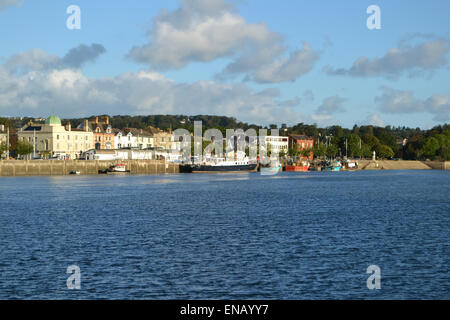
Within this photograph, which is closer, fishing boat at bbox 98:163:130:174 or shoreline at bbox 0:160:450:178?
shoreline at bbox 0:160:450:178

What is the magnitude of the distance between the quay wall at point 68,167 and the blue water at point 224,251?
9586cm

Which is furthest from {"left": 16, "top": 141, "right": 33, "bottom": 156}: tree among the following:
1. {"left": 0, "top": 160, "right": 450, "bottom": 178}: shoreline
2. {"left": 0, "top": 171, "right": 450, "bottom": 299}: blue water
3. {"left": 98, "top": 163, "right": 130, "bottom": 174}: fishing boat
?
{"left": 0, "top": 171, "right": 450, "bottom": 299}: blue water

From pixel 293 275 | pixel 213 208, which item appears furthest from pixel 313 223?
pixel 293 275

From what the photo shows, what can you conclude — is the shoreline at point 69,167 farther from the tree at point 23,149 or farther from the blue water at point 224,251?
the blue water at point 224,251

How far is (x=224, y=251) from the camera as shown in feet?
133

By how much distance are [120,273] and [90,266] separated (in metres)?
3.00

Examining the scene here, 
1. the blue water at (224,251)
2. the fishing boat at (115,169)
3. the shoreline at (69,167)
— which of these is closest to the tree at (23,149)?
the shoreline at (69,167)

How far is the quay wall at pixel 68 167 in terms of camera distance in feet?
538

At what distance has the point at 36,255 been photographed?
38906 millimetres

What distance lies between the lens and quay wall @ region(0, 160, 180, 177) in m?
164

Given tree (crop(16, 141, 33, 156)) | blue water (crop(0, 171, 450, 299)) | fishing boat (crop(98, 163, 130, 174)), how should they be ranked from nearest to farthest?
blue water (crop(0, 171, 450, 299))
fishing boat (crop(98, 163, 130, 174))
tree (crop(16, 141, 33, 156))

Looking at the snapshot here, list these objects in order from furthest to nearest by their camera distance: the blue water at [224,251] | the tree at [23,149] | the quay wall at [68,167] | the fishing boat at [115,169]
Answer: the tree at [23,149] < the fishing boat at [115,169] < the quay wall at [68,167] < the blue water at [224,251]

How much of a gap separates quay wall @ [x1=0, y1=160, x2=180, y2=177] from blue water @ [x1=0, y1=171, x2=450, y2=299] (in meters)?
95.9

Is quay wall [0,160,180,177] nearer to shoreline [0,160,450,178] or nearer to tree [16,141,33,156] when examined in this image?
shoreline [0,160,450,178]
